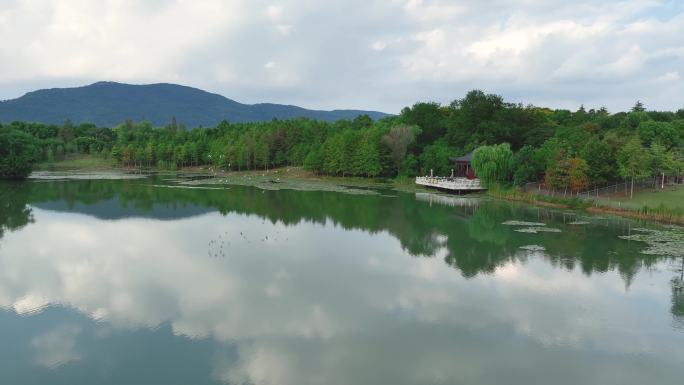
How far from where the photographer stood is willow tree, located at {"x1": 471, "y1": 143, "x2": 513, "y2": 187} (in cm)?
5031

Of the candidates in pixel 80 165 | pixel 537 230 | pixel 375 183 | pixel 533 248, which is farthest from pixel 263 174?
pixel 533 248

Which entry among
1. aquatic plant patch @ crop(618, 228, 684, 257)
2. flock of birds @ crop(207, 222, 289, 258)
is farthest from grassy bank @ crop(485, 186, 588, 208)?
flock of birds @ crop(207, 222, 289, 258)

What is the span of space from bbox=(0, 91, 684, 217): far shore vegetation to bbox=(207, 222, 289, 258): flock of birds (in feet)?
85.1

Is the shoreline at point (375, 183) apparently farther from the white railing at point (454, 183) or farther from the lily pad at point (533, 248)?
the lily pad at point (533, 248)

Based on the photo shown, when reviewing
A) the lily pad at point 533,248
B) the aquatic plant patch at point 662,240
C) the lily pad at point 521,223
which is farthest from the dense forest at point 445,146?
the lily pad at point 533,248

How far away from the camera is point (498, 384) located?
1121 centimetres

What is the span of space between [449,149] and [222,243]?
43899 millimetres

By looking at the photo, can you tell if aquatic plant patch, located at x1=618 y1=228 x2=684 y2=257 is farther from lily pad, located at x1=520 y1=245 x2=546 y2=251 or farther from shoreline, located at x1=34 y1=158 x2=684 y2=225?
lily pad, located at x1=520 y1=245 x2=546 y2=251

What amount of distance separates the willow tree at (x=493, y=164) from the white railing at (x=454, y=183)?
3.79 ft

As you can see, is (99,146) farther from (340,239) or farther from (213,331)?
(213,331)

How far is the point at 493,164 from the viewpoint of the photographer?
50156mm

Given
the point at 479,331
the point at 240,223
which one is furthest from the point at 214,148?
the point at 479,331

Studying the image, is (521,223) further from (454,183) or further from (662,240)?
(454,183)

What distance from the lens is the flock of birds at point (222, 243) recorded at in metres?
23.0
